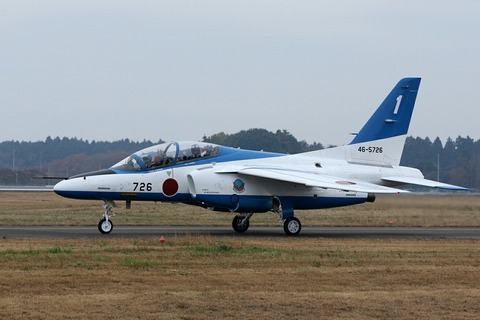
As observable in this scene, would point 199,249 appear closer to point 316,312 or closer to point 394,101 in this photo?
point 316,312

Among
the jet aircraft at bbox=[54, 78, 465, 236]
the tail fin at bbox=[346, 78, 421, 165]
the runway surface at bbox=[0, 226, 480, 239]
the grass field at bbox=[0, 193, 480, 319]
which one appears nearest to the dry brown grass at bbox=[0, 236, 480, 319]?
the grass field at bbox=[0, 193, 480, 319]

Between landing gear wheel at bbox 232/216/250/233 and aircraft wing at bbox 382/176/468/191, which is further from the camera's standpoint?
landing gear wheel at bbox 232/216/250/233

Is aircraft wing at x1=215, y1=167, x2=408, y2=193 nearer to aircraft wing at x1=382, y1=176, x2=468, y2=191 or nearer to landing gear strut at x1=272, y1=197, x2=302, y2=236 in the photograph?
landing gear strut at x1=272, y1=197, x2=302, y2=236

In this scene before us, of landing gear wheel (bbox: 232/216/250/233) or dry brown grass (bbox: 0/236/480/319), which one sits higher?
landing gear wheel (bbox: 232/216/250/233)

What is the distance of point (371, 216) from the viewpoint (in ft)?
119

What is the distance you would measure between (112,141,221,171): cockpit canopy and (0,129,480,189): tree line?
17.8 meters

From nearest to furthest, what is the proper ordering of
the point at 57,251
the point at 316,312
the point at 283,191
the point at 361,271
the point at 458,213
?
the point at 316,312 < the point at 361,271 < the point at 57,251 < the point at 283,191 < the point at 458,213

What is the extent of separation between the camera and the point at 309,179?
952 inches

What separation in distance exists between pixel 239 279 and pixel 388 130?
1376 centimetres

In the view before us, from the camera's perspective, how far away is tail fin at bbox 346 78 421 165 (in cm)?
2689

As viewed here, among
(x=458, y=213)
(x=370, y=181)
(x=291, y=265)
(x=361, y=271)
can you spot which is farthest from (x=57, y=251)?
(x=458, y=213)

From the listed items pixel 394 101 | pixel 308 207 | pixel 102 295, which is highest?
pixel 394 101

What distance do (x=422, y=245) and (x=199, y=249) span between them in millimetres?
5973

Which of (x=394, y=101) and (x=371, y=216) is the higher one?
(x=394, y=101)
